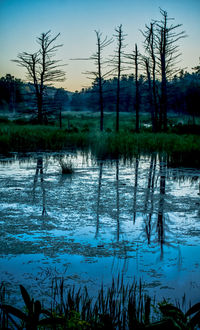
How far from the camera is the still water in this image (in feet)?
9.93

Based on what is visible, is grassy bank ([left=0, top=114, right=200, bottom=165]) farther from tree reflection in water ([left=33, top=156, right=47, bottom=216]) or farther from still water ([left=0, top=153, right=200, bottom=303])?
still water ([left=0, top=153, right=200, bottom=303])

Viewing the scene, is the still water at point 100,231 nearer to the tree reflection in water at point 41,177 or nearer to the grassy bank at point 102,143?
the tree reflection in water at point 41,177

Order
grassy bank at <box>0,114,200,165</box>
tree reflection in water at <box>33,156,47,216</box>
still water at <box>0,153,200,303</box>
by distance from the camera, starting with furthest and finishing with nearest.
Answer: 1. grassy bank at <box>0,114,200,165</box>
2. tree reflection in water at <box>33,156,47,216</box>
3. still water at <box>0,153,200,303</box>

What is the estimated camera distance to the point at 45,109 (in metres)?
23.7

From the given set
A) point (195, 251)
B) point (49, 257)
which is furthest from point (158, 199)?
point (49, 257)

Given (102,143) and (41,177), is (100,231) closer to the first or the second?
(41,177)

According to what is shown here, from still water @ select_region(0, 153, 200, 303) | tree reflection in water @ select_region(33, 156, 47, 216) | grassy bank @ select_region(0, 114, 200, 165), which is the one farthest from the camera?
grassy bank @ select_region(0, 114, 200, 165)

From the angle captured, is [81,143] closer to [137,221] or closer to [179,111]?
[137,221]

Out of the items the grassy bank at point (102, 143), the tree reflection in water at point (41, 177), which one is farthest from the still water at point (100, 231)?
the grassy bank at point (102, 143)

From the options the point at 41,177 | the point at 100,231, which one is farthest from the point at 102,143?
the point at 100,231

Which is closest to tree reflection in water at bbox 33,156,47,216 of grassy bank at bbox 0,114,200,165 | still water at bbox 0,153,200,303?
still water at bbox 0,153,200,303

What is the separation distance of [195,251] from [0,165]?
7.58m

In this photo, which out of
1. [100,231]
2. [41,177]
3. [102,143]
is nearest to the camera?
[100,231]

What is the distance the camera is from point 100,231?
14.2ft
